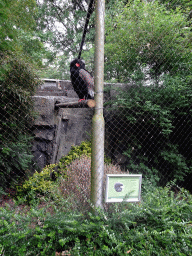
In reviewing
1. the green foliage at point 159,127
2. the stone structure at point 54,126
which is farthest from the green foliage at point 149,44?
the stone structure at point 54,126

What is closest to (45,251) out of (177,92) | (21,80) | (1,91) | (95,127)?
(95,127)

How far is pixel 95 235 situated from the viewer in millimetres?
1297

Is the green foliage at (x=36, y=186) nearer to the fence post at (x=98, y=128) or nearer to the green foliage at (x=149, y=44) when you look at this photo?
the fence post at (x=98, y=128)

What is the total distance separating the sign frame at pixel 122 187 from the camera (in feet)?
4.81

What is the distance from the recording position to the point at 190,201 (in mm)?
1787

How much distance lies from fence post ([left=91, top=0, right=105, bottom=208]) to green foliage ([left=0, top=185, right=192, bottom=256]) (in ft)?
0.57

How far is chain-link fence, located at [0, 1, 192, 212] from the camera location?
9.13 ft

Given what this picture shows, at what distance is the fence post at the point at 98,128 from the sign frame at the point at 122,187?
83 millimetres

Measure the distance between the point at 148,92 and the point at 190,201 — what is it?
197 centimetres

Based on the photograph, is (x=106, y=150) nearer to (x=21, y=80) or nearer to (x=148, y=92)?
(x=148, y=92)

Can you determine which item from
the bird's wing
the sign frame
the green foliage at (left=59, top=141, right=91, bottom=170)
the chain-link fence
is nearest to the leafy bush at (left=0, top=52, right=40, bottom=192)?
the chain-link fence

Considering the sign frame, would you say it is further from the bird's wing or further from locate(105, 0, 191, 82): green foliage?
locate(105, 0, 191, 82): green foliage

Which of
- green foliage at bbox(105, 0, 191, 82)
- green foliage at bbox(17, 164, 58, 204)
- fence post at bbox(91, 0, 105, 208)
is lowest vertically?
green foliage at bbox(17, 164, 58, 204)

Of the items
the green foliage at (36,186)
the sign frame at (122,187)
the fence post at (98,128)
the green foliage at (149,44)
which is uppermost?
the green foliage at (149,44)
